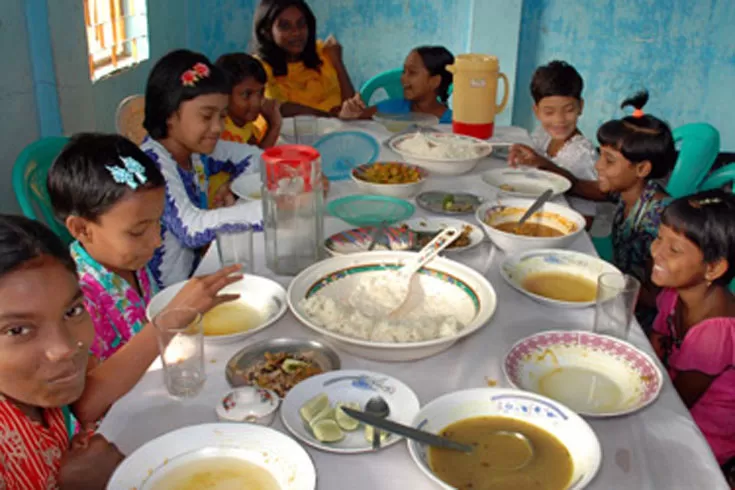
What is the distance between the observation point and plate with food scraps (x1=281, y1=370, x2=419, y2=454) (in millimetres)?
1024

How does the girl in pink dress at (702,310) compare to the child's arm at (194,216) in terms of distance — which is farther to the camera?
the child's arm at (194,216)

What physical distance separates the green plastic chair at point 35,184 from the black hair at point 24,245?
99cm

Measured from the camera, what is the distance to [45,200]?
2.11m

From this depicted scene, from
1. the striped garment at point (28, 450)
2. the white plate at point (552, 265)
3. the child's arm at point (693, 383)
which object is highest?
the white plate at point (552, 265)

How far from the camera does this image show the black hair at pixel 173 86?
81.2 inches

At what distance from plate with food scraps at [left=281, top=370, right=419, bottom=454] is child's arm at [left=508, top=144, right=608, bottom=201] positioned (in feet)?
5.45

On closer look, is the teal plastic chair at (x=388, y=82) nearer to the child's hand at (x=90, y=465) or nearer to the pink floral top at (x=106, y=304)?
the pink floral top at (x=106, y=304)

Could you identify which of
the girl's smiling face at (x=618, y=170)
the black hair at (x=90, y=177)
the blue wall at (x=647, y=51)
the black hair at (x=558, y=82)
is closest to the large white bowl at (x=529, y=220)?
the girl's smiling face at (x=618, y=170)

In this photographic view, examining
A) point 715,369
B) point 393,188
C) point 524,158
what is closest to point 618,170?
point 524,158

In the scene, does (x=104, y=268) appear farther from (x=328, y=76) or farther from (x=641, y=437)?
(x=328, y=76)

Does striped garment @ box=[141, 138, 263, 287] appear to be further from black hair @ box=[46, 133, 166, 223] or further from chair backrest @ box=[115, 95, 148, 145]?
chair backrest @ box=[115, 95, 148, 145]

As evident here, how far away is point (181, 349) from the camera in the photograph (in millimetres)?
1171

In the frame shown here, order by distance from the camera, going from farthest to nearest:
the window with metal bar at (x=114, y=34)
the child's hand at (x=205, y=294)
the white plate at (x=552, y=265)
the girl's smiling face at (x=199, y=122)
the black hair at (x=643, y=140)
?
the window with metal bar at (x=114, y=34) → the black hair at (x=643, y=140) → the girl's smiling face at (x=199, y=122) → the white plate at (x=552, y=265) → the child's hand at (x=205, y=294)

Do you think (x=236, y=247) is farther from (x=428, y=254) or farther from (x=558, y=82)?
(x=558, y=82)
